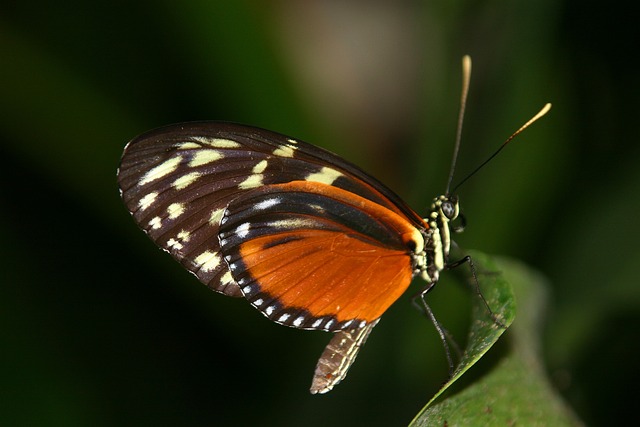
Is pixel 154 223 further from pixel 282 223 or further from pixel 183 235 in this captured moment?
pixel 282 223

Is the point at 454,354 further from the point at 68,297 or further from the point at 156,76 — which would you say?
the point at 156,76

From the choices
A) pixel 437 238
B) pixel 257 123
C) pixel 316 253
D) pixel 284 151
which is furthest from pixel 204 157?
pixel 257 123

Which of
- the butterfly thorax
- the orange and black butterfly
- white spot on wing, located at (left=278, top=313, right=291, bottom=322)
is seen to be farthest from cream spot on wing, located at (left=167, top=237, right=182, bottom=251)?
the butterfly thorax

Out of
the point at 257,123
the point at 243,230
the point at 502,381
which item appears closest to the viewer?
the point at 502,381

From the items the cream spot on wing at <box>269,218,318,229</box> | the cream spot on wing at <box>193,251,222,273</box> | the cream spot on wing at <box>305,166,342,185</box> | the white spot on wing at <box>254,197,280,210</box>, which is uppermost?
the cream spot on wing at <box>305,166,342,185</box>

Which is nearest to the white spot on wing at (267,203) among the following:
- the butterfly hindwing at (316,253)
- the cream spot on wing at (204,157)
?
Result: the butterfly hindwing at (316,253)

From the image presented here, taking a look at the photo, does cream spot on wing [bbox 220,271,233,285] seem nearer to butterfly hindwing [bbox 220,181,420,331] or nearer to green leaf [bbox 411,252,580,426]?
butterfly hindwing [bbox 220,181,420,331]

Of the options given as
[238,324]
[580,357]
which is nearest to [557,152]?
[580,357]
